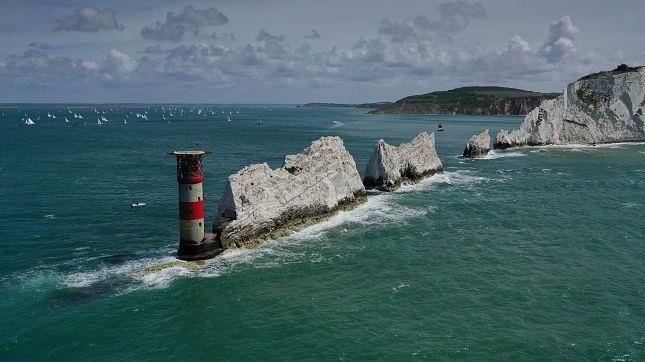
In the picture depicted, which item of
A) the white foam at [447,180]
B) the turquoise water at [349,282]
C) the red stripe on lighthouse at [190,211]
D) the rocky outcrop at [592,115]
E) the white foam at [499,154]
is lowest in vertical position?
the turquoise water at [349,282]

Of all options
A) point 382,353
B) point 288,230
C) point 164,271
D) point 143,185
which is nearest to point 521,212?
point 288,230

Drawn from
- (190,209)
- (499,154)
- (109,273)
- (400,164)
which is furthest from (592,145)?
(109,273)

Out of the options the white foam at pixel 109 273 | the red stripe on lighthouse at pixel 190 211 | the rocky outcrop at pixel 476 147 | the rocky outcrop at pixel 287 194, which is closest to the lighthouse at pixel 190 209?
the red stripe on lighthouse at pixel 190 211

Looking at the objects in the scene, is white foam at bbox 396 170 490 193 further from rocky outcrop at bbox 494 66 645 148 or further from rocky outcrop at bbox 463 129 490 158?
rocky outcrop at bbox 494 66 645 148

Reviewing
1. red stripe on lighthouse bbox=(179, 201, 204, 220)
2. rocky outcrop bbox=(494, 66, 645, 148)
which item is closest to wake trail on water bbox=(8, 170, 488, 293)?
red stripe on lighthouse bbox=(179, 201, 204, 220)

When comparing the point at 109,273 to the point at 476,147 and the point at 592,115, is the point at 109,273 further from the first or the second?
the point at 592,115

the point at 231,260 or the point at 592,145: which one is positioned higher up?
the point at 592,145

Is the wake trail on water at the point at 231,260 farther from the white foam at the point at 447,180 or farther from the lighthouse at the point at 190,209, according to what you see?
the white foam at the point at 447,180

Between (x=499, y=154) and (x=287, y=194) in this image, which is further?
(x=499, y=154)

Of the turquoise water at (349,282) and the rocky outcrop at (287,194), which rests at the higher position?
the rocky outcrop at (287,194)
